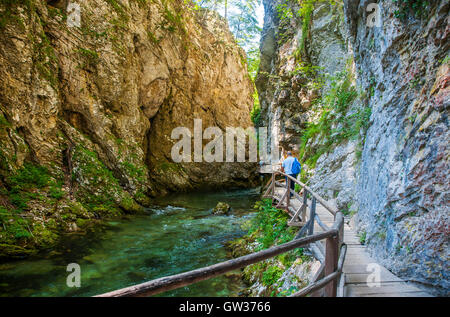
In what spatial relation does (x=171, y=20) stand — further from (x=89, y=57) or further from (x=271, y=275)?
(x=271, y=275)

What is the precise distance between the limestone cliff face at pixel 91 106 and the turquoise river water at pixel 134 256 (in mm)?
957

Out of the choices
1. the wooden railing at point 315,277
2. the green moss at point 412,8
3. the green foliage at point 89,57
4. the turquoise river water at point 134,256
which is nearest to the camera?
the wooden railing at point 315,277

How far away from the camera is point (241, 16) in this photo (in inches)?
1052

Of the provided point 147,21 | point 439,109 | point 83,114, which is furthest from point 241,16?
point 439,109

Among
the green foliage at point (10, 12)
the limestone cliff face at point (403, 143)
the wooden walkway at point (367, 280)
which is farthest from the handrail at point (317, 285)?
the green foliage at point (10, 12)

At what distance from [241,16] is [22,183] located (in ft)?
86.6

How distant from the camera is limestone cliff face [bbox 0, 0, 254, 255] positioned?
8.47m

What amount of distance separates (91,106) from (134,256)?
820 cm

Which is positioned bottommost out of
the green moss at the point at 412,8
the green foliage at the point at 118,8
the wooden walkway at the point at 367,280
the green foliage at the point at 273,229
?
the green foliage at the point at 273,229

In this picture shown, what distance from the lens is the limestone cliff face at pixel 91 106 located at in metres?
8.47

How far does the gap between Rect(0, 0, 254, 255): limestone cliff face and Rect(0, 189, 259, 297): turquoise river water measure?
957mm

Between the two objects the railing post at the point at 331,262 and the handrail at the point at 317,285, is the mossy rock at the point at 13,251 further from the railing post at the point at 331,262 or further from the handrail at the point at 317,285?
the railing post at the point at 331,262

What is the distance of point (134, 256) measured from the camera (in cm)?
748

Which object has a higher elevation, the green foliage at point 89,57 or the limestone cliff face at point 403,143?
the green foliage at point 89,57
